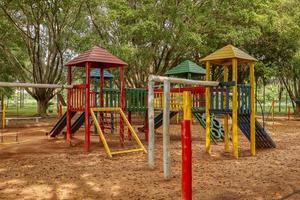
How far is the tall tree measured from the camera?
68.6ft

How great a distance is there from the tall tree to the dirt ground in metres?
11.6

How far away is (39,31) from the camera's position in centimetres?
2442

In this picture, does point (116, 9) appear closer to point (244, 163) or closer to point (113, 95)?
point (113, 95)

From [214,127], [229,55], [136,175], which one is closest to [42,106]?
[214,127]

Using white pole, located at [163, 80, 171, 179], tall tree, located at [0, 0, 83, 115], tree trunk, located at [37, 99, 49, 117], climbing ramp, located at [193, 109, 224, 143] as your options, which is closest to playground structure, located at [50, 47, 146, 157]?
climbing ramp, located at [193, 109, 224, 143]

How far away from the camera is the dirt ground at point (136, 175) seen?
6.51 metres

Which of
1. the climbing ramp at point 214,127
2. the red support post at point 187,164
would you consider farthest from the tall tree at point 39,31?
the red support post at point 187,164

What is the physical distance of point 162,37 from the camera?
68.2ft

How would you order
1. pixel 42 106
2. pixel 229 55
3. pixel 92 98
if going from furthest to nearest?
pixel 42 106
pixel 92 98
pixel 229 55

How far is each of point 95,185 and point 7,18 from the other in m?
19.2

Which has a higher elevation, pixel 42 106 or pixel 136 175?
pixel 42 106

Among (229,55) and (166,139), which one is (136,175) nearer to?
(166,139)

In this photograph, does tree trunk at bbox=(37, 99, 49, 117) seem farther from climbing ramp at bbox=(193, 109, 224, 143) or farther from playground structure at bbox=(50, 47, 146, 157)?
climbing ramp at bbox=(193, 109, 224, 143)

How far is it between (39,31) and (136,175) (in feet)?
62.8
